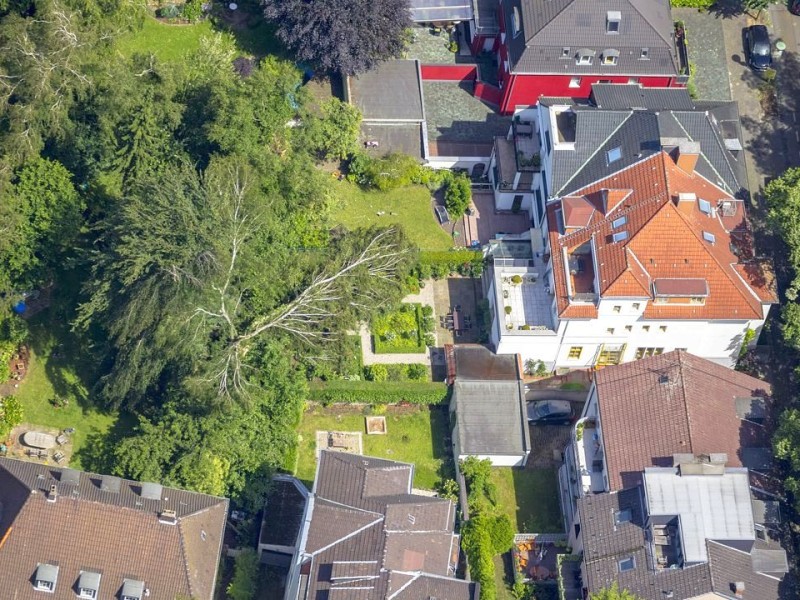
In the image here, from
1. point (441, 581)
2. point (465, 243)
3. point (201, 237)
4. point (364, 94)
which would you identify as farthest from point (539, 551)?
point (364, 94)

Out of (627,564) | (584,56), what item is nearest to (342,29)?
(584,56)

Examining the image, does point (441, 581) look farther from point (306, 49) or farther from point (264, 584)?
point (306, 49)

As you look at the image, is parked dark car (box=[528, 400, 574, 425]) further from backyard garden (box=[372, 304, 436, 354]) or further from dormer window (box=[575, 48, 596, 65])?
dormer window (box=[575, 48, 596, 65])

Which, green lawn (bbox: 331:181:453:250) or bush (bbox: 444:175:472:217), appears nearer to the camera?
green lawn (bbox: 331:181:453:250)

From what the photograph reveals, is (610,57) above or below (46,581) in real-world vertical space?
above

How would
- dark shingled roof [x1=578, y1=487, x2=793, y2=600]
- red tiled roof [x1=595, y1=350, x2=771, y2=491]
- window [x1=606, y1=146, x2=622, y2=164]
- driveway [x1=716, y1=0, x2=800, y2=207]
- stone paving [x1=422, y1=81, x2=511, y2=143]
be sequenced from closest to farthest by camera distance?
dark shingled roof [x1=578, y1=487, x2=793, y2=600] < red tiled roof [x1=595, y1=350, x2=771, y2=491] < window [x1=606, y1=146, x2=622, y2=164] < driveway [x1=716, y1=0, x2=800, y2=207] < stone paving [x1=422, y1=81, x2=511, y2=143]

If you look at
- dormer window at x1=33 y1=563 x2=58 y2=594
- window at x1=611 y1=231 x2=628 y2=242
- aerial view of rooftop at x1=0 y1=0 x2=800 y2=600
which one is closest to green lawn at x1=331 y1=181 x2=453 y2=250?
aerial view of rooftop at x1=0 y1=0 x2=800 y2=600

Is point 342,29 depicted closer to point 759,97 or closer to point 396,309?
point 396,309
